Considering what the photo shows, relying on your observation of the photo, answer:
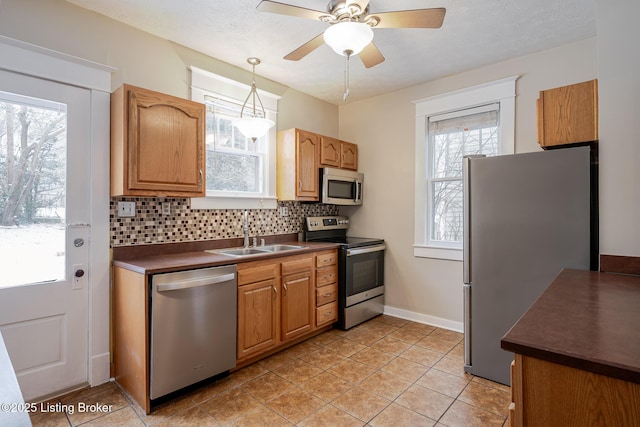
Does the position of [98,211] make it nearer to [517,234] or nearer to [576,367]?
[576,367]

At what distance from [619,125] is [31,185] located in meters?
3.40

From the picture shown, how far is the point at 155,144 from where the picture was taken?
2311mm

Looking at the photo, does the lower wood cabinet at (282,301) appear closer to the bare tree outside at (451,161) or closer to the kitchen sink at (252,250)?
the kitchen sink at (252,250)

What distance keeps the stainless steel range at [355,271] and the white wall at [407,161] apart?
196mm

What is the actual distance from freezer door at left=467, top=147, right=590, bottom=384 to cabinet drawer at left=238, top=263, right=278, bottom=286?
1.53m

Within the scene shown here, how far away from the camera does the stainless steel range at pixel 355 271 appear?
337 centimetres

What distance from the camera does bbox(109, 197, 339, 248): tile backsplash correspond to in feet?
7.99

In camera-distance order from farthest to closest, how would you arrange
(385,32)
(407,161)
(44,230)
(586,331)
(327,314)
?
(407,161) < (327,314) < (385,32) < (44,230) < (586,331)

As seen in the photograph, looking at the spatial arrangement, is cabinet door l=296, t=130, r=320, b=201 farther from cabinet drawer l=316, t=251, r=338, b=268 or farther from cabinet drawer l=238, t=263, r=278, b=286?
cabinet drawer l=238, t=263, r=278, b=286

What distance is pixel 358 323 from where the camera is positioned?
3510 mm

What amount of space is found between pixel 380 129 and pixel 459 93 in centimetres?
94

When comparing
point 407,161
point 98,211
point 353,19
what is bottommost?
point 98,211

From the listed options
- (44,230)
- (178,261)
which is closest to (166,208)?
(178,261)

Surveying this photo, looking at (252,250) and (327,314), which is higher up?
(252,250)
